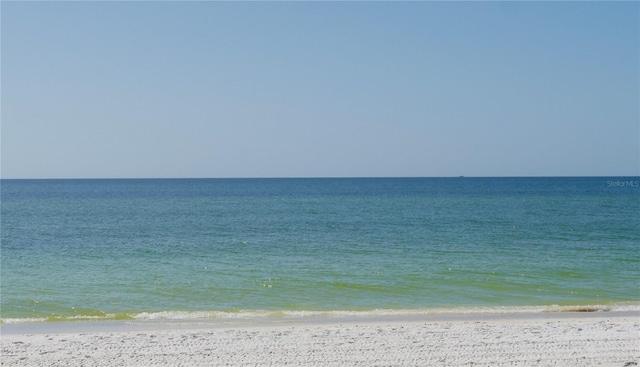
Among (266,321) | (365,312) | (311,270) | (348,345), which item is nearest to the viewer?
(348,345)

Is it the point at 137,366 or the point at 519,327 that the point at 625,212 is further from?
the point at 137,366

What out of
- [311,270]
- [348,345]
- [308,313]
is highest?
[348,345]

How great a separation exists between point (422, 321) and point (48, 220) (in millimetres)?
40495

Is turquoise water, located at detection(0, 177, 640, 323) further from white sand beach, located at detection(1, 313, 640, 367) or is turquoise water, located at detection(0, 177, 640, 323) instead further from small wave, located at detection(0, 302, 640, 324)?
white sand beach, located at detection(1, 313, 640, 367)

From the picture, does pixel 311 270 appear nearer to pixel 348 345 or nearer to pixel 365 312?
pixel 365 312

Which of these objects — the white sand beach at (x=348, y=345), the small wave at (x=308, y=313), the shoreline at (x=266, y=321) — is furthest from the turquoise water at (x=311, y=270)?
the white sand beach at (x=348, y=345)

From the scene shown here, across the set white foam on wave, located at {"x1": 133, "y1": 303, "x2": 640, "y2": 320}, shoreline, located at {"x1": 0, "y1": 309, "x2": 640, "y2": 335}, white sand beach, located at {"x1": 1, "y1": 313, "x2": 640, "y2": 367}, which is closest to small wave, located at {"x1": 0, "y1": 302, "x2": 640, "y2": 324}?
white foam on wave, located at {"x1": 133, "y1": 303, "x2": 640, "y2": 320}

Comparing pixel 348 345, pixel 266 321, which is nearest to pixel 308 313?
pixel 266 321

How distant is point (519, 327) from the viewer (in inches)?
524

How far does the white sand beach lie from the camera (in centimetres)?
1058

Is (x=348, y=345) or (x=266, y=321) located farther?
(x=266, y=321)

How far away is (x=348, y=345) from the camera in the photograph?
38.0ft

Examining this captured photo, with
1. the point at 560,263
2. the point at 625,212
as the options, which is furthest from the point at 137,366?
the point at 625,212

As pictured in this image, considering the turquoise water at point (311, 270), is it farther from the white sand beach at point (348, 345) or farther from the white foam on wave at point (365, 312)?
Answer: the white sand beach at point (348, 345)
